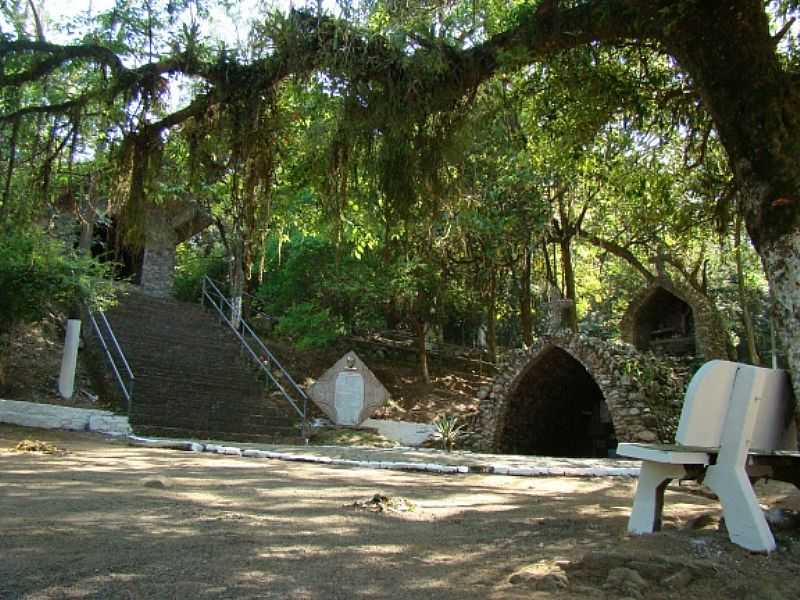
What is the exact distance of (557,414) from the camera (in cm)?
1811

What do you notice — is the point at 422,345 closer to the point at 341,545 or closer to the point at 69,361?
the point at 69,361

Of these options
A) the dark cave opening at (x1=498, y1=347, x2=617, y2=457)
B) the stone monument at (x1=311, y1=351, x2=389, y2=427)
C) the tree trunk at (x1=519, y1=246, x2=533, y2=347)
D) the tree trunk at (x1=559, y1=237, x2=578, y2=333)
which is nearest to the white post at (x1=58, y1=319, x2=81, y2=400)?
the stone monument at (x1=311, y1=351, x2=389, y2=427)

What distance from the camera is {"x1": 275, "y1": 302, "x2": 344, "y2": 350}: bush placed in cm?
1741

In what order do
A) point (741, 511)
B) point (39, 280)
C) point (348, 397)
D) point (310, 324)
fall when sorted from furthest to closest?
1. point (310, 324)
2. point (348, 397)
3. point (39, 280)
4. point (741, 511)

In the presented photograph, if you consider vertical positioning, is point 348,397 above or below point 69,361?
below

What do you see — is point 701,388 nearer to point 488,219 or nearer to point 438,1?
point 438,1

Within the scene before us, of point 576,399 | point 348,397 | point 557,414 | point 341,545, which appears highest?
point 576,399

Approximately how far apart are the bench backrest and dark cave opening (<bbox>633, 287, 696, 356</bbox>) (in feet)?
57.1

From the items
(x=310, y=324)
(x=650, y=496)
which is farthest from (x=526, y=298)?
(x=650, y=496)

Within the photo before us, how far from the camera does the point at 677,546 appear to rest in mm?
3393

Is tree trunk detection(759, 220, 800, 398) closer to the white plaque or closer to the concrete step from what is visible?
the concrete step

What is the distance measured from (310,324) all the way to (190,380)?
3488 mm

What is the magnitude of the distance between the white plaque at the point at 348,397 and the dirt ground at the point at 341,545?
886 cm

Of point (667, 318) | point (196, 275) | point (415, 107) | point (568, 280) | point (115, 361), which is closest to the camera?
point (415, 107)
